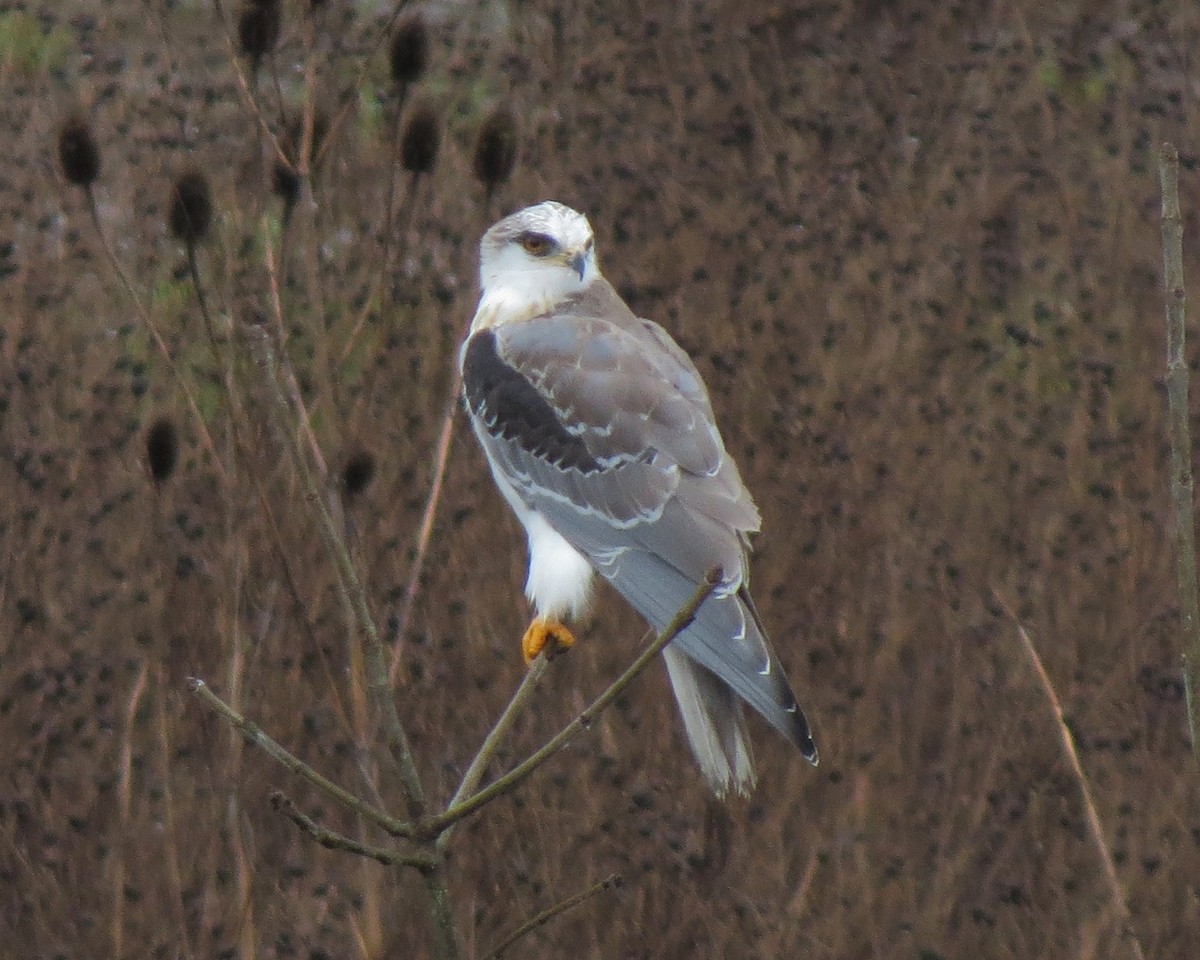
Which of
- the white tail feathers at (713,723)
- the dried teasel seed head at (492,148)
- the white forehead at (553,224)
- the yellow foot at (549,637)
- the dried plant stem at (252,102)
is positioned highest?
the dried plant stem at (252,102)

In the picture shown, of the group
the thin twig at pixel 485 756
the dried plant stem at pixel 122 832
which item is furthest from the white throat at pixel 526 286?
the thin twig at pixel 485 756

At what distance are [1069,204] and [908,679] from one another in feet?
6.30

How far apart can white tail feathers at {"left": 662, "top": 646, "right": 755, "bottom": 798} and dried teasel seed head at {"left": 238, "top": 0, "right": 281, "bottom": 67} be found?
4.66 feet

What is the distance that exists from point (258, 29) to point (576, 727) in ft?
6.82

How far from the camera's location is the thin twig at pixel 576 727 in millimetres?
1656

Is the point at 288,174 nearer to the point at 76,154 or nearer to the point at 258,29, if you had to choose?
the point at 258,29

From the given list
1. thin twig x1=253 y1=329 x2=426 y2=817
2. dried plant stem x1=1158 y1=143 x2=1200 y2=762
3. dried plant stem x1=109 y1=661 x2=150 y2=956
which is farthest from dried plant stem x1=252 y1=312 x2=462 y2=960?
dried plant stem x1=109 y1=661 x2=150 y2=956

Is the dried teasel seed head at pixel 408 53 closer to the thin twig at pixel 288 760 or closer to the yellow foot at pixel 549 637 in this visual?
the yellow foot at pixel 549 637

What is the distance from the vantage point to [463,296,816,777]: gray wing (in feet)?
11.0

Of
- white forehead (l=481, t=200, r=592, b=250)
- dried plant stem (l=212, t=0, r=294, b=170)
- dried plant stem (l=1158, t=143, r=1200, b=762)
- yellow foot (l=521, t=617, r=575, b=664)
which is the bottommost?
yellow foot (l=521, t=617, r=575, b=664)

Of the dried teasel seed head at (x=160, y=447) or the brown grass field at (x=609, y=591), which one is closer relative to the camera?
the dried teasel seed head at (x=160, y=447)

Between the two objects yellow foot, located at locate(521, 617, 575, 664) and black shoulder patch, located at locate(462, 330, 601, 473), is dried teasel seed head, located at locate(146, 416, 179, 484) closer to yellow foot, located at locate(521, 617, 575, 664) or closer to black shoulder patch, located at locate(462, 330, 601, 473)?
black shoulder patch, located at locate(462, 330, 601, 473)

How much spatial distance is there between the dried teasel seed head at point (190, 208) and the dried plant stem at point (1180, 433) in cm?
219

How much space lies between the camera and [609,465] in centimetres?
349
